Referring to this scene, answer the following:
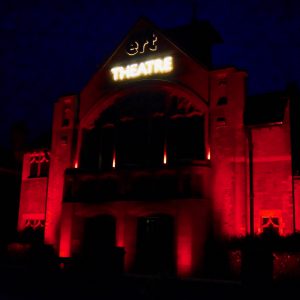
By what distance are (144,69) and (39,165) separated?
9.14 m

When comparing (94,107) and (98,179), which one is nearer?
(98,179)

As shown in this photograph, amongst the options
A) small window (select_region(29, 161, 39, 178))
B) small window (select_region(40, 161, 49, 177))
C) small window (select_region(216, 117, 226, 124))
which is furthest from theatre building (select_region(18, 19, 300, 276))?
small window (select_region(29, 161, 39, 178))

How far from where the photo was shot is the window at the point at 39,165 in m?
30.3

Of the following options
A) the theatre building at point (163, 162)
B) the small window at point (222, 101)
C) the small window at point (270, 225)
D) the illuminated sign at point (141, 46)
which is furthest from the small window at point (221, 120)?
the illuminated sign at point (141, 46)

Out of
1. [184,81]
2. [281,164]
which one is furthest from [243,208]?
[184,81]

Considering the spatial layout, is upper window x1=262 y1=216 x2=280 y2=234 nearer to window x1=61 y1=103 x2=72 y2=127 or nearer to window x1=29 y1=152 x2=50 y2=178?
window x1=61 y1=103 x2=72 y2=127

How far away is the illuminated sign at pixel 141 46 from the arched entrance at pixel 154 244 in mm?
9491

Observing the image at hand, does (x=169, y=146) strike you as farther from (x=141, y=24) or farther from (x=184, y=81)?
(x=141, y=24)

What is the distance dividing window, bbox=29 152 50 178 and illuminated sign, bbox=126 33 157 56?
8247 mm

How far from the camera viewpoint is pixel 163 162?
25609 millimetres

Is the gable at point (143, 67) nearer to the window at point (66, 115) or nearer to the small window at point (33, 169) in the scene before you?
the window at point (66, 115)

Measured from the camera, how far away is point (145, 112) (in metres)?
26.8

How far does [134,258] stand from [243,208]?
5.86 metres

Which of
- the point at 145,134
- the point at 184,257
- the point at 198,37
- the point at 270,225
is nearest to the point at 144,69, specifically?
the point at 145,134
